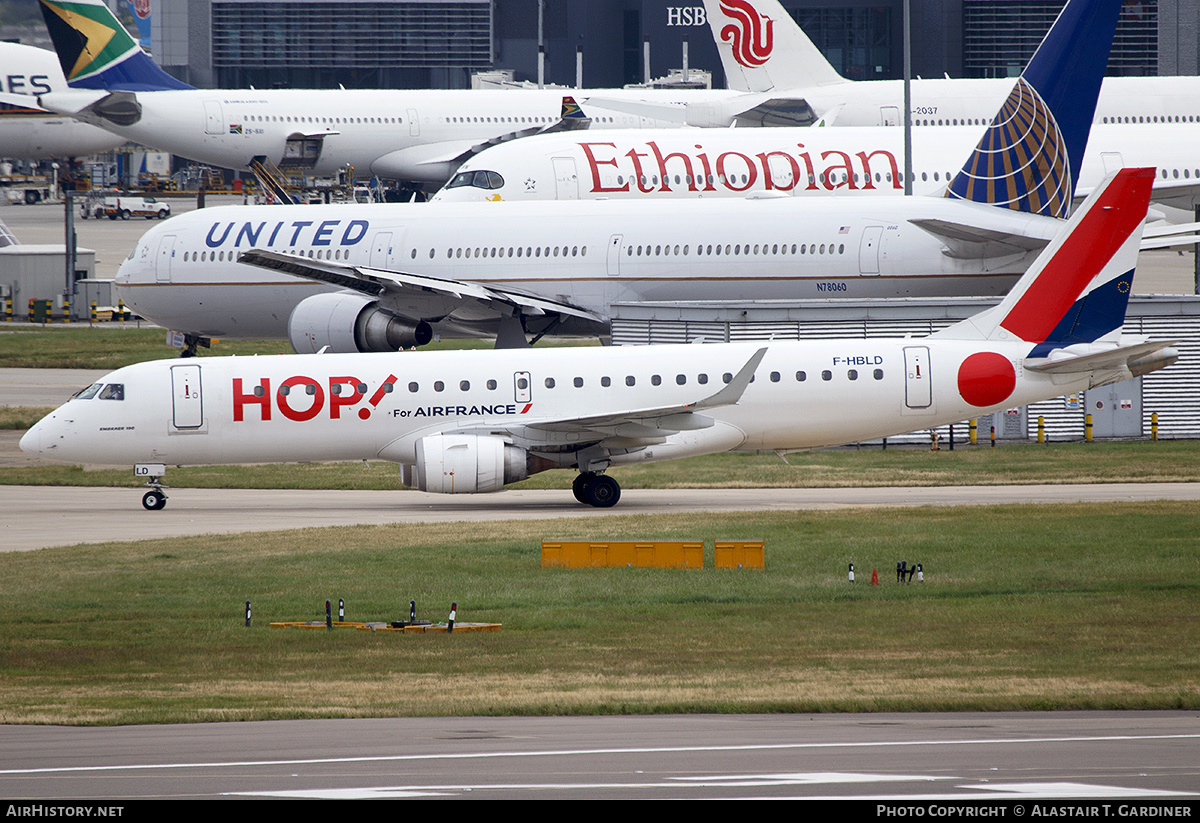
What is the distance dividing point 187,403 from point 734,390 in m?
10.9

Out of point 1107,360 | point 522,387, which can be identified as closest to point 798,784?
point 522,387

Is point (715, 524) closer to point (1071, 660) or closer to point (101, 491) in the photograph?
point (1071, 660)

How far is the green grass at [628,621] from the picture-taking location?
16172 millimetres

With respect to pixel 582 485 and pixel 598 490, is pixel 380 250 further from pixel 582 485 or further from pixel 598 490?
pixel 598 490

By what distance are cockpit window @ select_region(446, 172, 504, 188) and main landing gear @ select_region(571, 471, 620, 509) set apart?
23.8 meters

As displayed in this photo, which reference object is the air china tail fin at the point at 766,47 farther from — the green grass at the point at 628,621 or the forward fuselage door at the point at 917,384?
the green grass at the point at 628,621

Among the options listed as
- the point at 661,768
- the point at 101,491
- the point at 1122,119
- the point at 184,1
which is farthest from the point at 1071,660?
the point at 184,1

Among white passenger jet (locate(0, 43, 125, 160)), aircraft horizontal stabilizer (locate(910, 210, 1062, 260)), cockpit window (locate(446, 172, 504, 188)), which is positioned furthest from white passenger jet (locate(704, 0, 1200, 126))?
white passenger jet (locate(0, 43, 125, 160))

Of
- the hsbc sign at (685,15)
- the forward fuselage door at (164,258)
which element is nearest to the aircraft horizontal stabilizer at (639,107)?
the forward fuselage door at (164,258)

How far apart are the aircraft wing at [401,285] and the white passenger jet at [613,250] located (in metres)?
0.07

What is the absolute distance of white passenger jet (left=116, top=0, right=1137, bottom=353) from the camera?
4116 cm

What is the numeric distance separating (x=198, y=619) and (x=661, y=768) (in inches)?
434

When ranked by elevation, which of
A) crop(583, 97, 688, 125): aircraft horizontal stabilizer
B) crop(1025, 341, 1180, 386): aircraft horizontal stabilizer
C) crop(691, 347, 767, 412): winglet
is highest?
crop(583, 97, 688, 125): aircraft horizontal stabilizer

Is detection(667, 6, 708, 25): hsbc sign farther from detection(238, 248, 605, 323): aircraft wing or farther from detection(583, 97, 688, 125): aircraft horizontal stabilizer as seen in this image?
detection(238, 248, 605, 323): aircraft wing
